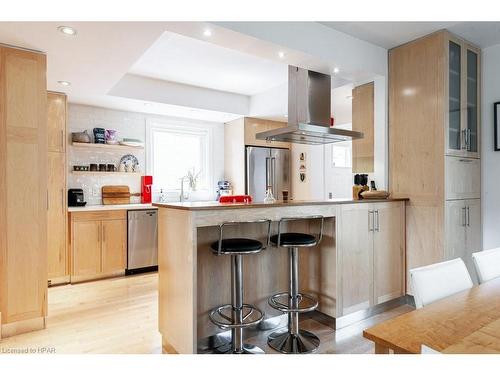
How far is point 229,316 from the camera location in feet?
7.78

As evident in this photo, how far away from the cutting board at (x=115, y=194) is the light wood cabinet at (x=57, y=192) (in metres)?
0.80

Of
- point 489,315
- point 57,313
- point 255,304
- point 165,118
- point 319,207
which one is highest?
point 165,118

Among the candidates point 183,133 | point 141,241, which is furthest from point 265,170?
point 141,241

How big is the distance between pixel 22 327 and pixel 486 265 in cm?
326

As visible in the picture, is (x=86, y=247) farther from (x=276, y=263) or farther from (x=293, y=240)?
(x=293, y=240)

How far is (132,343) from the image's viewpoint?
2.38m

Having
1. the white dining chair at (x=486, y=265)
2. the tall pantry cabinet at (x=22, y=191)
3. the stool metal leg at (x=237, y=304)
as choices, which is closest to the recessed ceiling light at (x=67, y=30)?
the tall pantry cabinet at (x=22, y=191)

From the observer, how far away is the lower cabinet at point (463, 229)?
2959 millimetres

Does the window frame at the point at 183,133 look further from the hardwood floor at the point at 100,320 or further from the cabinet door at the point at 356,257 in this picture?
the cabinet door at the point at 356,257

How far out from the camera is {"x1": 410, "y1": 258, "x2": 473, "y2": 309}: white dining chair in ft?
4.25

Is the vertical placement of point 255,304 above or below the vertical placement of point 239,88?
below
